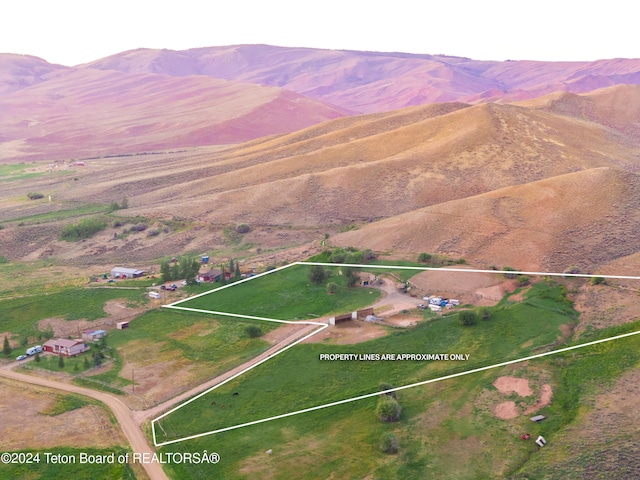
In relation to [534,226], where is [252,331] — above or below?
below

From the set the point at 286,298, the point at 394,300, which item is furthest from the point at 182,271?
the point at 394,300

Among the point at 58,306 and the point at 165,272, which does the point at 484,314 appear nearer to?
the point at 165,272

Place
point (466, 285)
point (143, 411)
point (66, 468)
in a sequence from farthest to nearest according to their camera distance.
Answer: point (466, 285) → point (143, 411) → point (66, 468)

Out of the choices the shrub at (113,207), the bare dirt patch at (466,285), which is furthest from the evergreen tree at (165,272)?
the shrub at (113,207)

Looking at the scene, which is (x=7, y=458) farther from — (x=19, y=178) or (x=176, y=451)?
(x=19, y=178)

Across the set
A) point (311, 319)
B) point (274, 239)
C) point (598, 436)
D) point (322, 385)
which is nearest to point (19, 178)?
point (274, 239)

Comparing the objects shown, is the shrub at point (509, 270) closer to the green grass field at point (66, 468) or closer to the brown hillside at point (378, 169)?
the brown hillside at point (378, 169)
